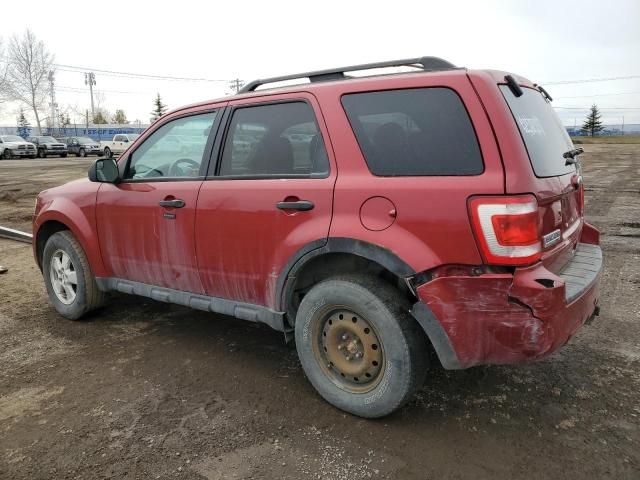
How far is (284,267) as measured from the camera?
308cm

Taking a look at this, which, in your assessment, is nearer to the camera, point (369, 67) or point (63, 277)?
point (369, 67)

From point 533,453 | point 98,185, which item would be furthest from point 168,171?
point 533,453

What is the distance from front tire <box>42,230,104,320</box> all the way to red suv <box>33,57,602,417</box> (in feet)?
2.69

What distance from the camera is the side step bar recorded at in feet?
25.7

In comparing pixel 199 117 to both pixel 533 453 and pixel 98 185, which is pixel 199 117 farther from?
pixel 533 453

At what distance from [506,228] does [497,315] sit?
42cm

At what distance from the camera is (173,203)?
3.63 m

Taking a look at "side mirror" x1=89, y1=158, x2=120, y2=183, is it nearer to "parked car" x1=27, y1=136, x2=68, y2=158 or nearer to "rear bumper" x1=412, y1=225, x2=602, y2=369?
"rear bumper" x1=412, y1=225, x2=602, y2=369

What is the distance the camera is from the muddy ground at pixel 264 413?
2555mm

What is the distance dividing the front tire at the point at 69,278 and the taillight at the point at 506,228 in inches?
133

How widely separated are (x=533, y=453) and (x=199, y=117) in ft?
9.87

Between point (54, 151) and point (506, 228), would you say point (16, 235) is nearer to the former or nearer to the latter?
point (506, 228)

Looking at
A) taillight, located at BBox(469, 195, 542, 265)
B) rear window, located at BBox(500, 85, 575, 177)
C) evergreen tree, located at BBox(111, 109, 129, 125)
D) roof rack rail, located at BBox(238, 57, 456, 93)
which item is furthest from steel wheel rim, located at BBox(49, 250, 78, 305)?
evergreen tree, located at BBox(111, 109, 129, 125)

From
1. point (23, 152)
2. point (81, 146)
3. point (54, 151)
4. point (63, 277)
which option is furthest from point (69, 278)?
point (81, 146)
